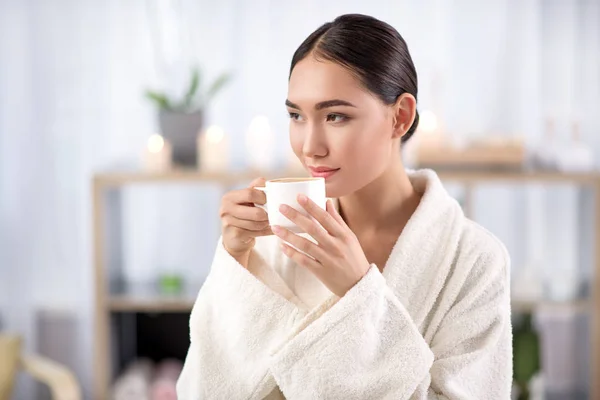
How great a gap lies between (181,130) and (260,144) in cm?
30

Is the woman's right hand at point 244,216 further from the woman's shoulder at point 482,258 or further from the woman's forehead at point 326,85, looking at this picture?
the woman's shoulder at point 482,258

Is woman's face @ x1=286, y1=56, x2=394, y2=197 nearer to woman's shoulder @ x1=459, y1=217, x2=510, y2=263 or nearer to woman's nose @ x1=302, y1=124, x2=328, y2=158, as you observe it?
woman's nose @ x1=302, y1=124, x2=328, y2=158

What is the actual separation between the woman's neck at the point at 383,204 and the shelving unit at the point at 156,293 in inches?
61.2

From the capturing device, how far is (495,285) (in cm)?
150

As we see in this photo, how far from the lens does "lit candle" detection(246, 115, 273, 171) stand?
3.28 metres

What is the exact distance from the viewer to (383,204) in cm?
163

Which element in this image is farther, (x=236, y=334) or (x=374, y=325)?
(x=236, y=334)

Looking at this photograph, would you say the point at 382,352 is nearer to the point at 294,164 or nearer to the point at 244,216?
the point at 244,216

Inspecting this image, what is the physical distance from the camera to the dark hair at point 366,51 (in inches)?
55.6

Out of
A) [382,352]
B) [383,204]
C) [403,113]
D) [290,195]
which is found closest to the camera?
[290,195]

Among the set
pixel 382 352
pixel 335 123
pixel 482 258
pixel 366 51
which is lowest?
pixel 382 352

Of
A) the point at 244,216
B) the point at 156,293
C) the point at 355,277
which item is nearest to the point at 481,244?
the point at 355,277

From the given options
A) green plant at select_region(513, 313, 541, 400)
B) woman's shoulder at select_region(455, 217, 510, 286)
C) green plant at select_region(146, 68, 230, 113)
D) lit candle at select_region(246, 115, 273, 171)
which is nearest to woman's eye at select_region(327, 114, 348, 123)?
woman's shoulder at select_region(455, 217, 510, 286)

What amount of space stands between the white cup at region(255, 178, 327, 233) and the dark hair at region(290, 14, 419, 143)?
0.21 metres
